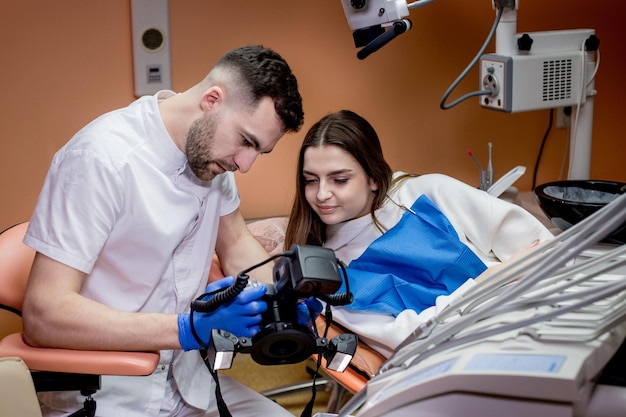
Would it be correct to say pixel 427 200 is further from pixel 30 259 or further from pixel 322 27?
pixel 30 259

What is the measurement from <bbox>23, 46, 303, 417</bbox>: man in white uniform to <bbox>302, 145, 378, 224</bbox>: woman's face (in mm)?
381

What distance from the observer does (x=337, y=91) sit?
8.75ft

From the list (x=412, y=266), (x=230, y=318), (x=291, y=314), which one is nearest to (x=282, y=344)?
(x=291, y=314)

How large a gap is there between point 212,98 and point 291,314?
1.94ft

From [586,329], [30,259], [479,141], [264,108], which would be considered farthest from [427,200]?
[586,329]

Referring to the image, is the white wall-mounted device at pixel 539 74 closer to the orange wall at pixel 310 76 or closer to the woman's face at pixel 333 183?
the orange wall at pixel 310 76

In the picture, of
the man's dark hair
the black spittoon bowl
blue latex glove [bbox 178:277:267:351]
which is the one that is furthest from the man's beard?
the black spittoon bowl

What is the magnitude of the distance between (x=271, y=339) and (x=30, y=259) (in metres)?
0.78

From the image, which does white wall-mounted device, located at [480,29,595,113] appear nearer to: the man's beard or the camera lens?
the man's beard

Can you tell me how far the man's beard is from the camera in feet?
5.35

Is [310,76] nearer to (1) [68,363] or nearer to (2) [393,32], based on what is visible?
(2) [393,32]

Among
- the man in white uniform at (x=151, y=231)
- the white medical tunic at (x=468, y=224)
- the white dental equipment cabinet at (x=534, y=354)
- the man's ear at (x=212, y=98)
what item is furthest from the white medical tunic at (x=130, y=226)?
the white dental equipment cabinet at (x=534, y=354)

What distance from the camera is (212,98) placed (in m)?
1.63

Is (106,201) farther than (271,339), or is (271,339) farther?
(106,201)
